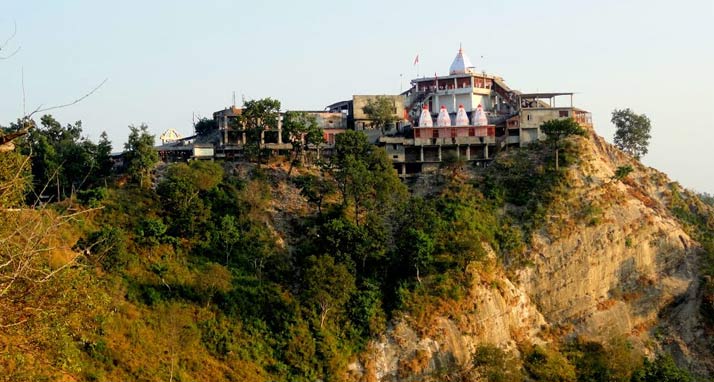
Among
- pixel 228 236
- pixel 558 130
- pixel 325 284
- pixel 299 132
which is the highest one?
pixel 299 132

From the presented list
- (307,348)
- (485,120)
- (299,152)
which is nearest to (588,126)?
(485,120)

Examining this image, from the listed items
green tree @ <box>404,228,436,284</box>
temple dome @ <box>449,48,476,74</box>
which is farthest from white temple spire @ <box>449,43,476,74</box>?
green tree @ <box>404,228,436,284</box>

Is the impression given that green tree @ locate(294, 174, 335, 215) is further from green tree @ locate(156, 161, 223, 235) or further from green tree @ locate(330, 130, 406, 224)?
green tree @ locate(156, 161, 223, 235)

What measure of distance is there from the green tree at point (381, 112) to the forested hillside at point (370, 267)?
7.26 meters

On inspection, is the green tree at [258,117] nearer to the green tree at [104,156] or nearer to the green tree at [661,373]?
the green tree at [104,156]

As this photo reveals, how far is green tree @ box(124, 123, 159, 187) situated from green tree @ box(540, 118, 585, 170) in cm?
2739

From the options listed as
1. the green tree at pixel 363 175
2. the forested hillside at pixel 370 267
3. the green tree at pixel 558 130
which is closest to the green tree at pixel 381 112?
the forested hillside at pixel 370 267

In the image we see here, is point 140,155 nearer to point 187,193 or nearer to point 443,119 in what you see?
point 187,193

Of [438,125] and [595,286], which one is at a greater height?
[438,125]

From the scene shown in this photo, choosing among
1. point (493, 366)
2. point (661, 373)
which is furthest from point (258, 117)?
Result: point (661, 373)

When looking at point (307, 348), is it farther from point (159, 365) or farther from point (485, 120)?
point (485, 120)

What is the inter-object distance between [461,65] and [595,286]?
80.7 feet

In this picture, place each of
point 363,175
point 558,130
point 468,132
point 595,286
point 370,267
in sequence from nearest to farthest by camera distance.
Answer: point 370,267
point 363,175
point 595,286
point 558,130
point 468,132

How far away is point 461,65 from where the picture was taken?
68438 mm
